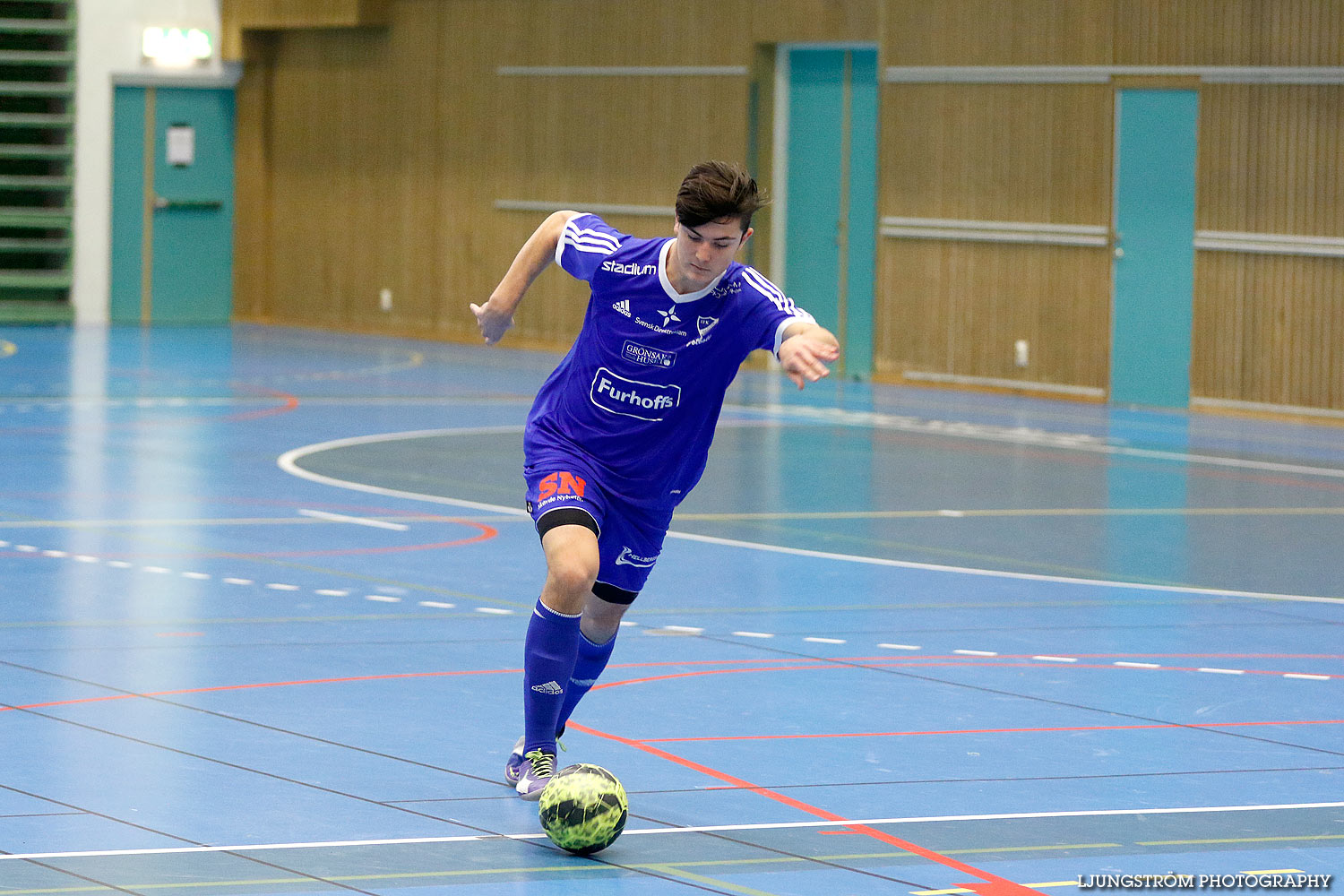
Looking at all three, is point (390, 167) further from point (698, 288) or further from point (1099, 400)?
point (698, 288)

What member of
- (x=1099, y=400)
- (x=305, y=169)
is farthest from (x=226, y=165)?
(x=1099, y=400)

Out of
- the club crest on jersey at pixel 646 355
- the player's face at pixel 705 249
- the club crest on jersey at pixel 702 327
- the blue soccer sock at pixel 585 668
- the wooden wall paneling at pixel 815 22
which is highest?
the wooden wall paneling at pixel 815 22

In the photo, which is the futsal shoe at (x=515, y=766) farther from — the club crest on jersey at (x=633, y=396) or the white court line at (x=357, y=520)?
the white court line at (x=357, y=520)

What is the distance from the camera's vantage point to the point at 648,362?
19.0 feet

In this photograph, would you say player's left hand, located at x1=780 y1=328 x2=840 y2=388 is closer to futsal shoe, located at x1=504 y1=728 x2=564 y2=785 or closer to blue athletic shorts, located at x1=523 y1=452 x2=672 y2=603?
blue athletic shorts, located at x1=523 y1=452 x2=672 y2=603

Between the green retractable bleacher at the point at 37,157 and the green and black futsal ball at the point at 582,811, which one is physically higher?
the green retractable bleacher at the point at 37,157

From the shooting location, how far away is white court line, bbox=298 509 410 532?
11.4m

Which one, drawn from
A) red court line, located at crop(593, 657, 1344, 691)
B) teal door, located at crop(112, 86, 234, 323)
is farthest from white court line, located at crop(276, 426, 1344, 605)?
teal door, located at crop(112, 86, 234, 323)

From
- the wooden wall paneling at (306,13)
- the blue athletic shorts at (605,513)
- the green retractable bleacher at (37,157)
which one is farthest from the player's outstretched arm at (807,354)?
the green retractable bleacher at (37,157)

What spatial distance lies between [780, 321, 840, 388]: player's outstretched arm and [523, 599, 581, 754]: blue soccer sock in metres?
0.95

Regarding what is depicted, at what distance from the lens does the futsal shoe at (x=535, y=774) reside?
5.77 metres

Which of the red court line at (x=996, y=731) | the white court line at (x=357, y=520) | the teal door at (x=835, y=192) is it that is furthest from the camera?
the teal door at (x=835, y=192)

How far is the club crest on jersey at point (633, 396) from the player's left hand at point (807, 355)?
0.50 metres

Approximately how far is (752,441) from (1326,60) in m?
6.11
